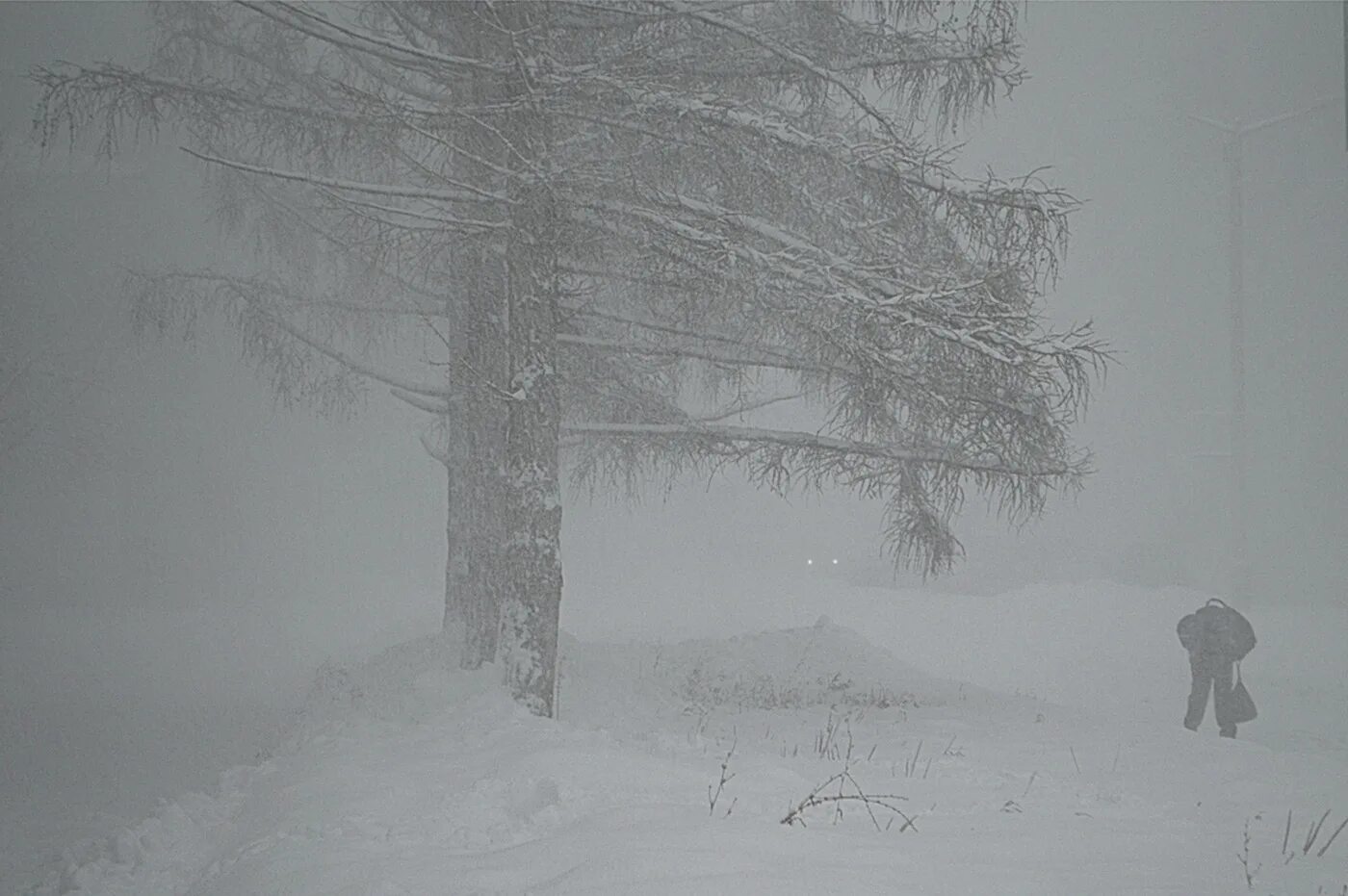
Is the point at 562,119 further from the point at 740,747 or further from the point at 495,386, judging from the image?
the point at 740,747

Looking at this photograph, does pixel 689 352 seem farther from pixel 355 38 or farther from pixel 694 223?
pixel 355 38

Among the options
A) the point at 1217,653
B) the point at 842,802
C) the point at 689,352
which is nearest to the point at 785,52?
the point at 689,352

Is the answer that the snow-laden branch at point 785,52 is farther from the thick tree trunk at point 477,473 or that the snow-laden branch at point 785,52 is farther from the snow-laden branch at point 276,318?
the snow-laden branch at point 276,318

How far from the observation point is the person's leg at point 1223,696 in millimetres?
10727

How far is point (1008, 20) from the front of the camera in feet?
25.3

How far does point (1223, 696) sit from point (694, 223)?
7907 millimetres

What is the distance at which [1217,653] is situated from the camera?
1097 centimetres

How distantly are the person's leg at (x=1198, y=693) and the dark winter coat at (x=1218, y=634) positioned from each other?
149mm

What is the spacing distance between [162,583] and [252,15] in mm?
16481

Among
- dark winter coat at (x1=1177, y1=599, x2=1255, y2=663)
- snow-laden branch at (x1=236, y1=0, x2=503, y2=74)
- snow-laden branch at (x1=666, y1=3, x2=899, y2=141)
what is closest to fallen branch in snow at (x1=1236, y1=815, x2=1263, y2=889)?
snow-laden branch at (x1=666, y1=3, x2=899, y2=141)

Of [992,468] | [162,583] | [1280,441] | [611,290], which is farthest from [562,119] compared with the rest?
[1280,441]

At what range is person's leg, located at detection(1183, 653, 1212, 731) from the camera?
10.8m

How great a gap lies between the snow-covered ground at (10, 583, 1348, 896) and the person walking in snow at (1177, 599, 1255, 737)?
6.27ft

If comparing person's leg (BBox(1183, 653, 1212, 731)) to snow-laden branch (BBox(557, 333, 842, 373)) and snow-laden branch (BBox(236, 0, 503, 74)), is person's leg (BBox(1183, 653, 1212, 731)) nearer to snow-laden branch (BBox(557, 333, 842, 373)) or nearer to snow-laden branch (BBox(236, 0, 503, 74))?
snow-laden branch (BBox(557, 333, 842, 373))
